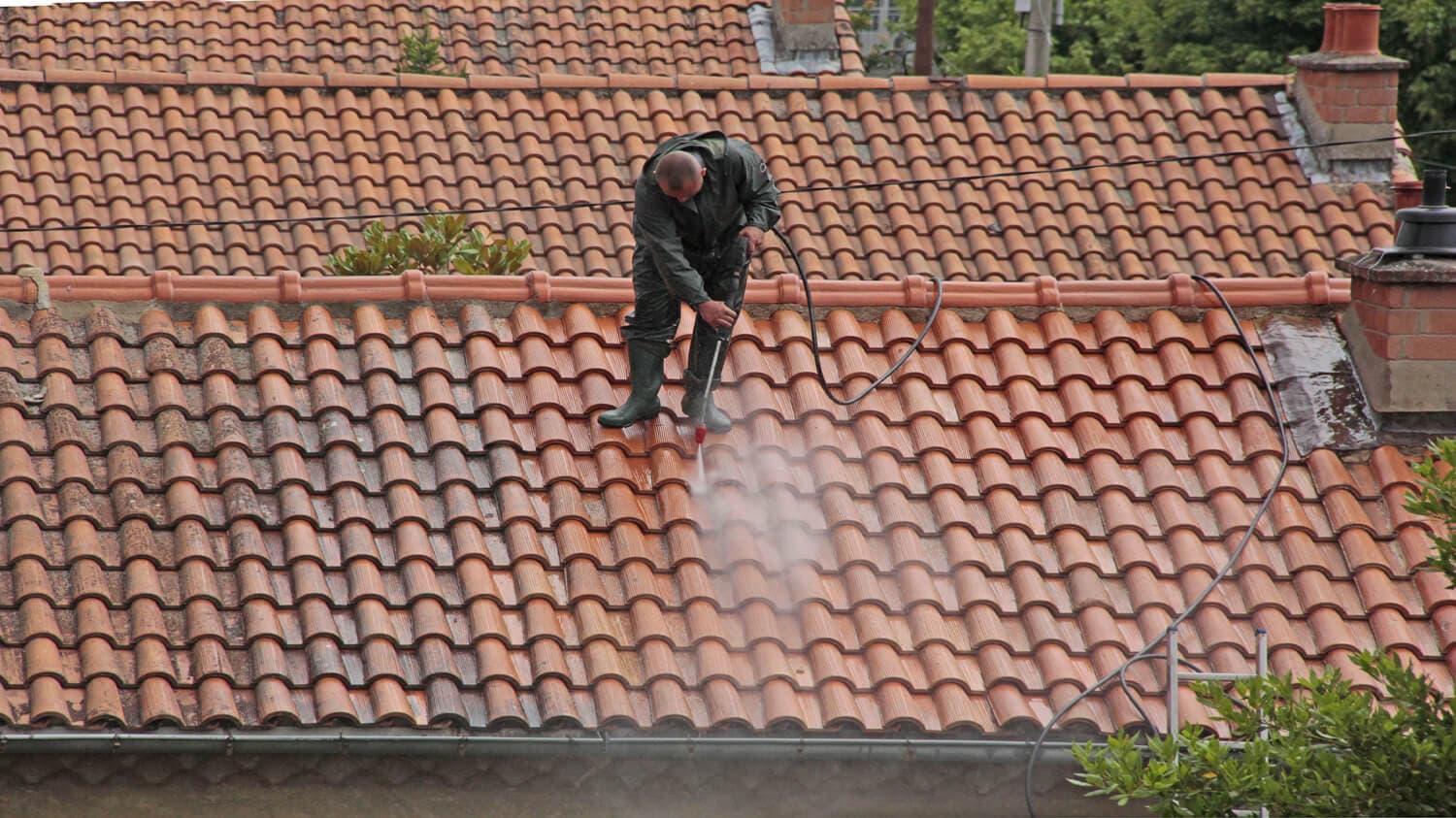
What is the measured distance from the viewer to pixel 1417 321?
24.8 ft

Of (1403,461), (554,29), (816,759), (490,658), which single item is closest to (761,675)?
(816,759)

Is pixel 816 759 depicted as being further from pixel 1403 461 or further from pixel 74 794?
pixel 1403 461

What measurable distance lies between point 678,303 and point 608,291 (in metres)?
0.70

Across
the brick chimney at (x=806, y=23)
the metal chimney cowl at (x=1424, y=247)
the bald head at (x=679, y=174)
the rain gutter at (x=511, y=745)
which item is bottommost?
the rain gutter at (x=511, y=745)

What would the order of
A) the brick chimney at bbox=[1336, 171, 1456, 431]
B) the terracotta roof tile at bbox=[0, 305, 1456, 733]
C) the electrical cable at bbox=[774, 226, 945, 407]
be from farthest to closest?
the electrical cable at bbox=[774, 226, 945, 407], the brick chimney at bbox=[1336, 171, 1456, 431], the terracotta roof tile at bbox=[0, 305, 1456, 733]

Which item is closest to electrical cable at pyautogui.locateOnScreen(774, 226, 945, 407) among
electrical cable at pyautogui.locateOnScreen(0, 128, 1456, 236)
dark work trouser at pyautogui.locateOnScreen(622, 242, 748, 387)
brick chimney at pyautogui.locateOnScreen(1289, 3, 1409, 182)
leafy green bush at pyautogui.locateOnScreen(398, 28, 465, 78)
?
dark work trouser at pyautogui.locateOnScreen(622, 242, 748, 387)

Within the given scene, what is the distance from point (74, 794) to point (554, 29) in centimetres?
1191

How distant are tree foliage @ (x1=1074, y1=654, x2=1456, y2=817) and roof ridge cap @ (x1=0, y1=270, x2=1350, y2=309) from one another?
12.1 feet

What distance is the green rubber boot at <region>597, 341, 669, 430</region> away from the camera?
7.44m

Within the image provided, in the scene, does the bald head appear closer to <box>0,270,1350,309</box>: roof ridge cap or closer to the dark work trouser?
the dark work trouser

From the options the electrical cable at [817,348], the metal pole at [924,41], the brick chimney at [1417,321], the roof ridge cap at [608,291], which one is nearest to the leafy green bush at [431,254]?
the roof ridge cap at [608,291]

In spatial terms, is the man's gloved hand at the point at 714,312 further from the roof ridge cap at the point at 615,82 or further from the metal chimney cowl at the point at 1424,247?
the roof ridge cap at the point at 615,82

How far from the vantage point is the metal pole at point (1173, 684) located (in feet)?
20.6

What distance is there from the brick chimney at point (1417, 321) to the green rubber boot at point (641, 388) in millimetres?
3145
